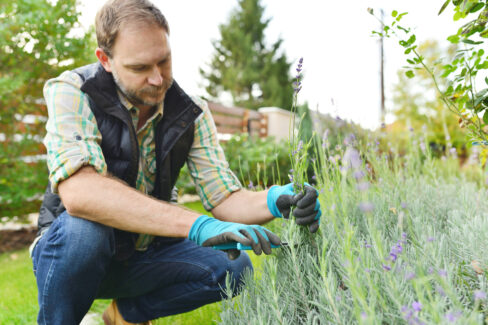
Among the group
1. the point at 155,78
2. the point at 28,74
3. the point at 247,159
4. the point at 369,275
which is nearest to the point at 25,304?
the point at 155,78

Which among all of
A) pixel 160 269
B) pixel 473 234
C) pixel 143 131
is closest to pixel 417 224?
pixel 473 234

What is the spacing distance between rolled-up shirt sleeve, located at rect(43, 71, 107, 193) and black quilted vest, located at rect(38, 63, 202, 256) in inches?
2.6

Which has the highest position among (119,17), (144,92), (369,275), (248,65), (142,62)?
(248,65)

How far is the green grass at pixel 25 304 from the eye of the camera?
7.93ft

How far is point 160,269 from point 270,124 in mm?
10540

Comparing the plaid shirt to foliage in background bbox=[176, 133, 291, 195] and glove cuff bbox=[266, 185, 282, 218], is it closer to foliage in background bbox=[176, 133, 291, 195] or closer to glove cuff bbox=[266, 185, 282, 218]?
glove cuff bbox=[266, 185, 282, 218]

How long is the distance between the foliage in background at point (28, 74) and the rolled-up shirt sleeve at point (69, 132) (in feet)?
11.3

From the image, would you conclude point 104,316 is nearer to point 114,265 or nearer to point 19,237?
point 114,265

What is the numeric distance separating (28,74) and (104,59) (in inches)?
149

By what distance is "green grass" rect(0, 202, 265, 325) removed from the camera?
95.1 inches

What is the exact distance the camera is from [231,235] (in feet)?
4.83

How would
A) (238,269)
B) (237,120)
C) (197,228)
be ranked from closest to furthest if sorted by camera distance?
(197,228) → (238,269) → (237,120)

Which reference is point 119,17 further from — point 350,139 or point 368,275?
point 368,275

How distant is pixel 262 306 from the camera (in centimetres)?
130
